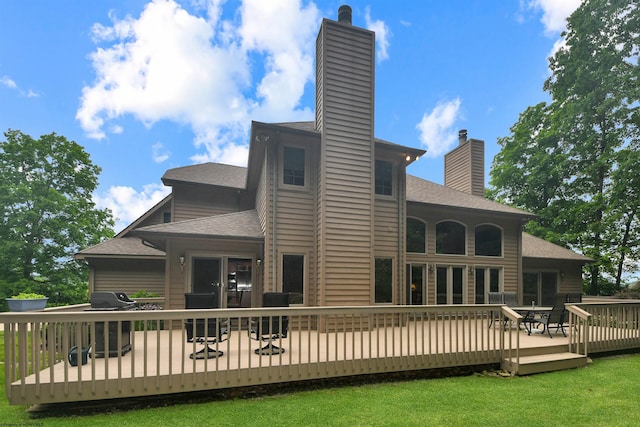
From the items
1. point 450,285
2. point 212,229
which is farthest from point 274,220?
point 450,285

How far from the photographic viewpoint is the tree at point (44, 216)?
52.2ft

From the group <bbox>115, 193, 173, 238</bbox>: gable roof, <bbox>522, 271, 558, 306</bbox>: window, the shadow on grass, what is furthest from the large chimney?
<bbox>115, 193, 173, 238</bbox>: gable roof

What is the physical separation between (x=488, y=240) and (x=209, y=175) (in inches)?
409

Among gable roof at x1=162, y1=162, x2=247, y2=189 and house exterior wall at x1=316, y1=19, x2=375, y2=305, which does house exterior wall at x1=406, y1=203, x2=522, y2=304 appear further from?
gable roof at x1=162, y1=162, x2=247, y2=189

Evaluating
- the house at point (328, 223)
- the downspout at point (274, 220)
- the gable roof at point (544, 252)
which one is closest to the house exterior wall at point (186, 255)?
the house at point (328, 223)

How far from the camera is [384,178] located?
31.1 feet

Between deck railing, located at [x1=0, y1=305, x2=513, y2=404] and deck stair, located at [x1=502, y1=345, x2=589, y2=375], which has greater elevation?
deck railing, located at [x1=0, y1=305, x2=513, y2=404]

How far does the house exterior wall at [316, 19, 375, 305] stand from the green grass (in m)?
3.16

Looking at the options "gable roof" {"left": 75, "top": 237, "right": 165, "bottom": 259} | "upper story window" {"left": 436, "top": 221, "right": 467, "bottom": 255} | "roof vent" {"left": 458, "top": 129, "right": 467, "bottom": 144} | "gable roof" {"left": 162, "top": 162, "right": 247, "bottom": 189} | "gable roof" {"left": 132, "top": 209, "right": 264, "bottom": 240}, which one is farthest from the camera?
"roof vent" {"left": 458, "top": 129, "right": 467, "bottom": 144}

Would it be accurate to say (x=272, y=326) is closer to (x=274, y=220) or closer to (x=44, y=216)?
(x=274, y=220)

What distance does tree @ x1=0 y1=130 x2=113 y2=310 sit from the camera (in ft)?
52.2

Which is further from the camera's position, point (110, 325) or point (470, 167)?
point (470, 167)

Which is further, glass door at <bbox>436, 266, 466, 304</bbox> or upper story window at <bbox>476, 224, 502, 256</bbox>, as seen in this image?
upper story window at <bbox>476, 224, 502, 256</bbox>

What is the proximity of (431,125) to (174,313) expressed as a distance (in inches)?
1345
